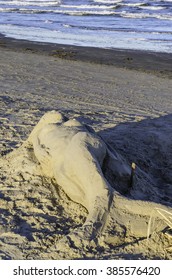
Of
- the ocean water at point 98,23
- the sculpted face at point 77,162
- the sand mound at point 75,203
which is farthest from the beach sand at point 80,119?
the ocean water at point 98,23

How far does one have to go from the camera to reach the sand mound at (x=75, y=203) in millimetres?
3682

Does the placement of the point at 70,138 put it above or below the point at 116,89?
above

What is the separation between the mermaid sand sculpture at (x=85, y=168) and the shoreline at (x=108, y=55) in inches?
339

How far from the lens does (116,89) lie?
10.8 meters

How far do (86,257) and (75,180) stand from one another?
37.6 inches

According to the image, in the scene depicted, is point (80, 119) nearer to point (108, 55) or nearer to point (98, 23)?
point (108, 55)

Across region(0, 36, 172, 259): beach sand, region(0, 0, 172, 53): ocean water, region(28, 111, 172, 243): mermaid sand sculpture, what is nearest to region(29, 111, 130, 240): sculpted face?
region(28, 111, 172, 243): mermaid sand sculpture

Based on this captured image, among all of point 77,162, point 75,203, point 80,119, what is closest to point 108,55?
point 80,119

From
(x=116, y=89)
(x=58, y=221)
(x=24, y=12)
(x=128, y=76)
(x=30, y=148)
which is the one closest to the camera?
(x=58, y=221)

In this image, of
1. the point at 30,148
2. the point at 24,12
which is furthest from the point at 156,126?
the point at 24,12

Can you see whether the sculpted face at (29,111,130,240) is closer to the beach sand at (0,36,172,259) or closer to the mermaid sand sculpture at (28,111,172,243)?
the mermaid sand sculpture at (28,111,172,243)

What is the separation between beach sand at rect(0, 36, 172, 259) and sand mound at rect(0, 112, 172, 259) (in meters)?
0.01

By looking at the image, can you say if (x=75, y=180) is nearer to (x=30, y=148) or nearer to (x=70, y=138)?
(x=70, y=138)

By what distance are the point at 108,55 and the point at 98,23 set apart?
1098cm
